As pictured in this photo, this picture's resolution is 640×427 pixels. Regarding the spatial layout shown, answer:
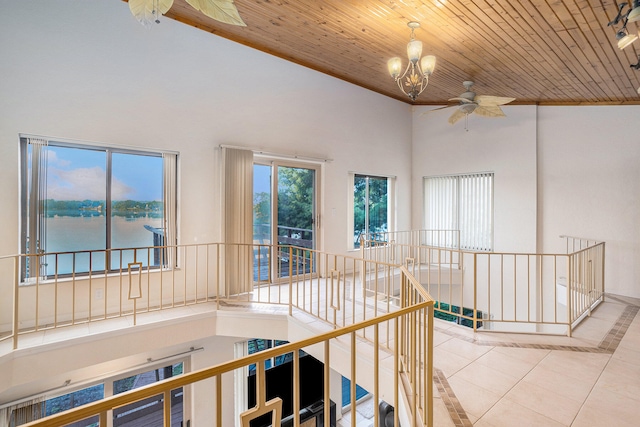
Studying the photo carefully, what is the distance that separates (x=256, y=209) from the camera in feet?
17.1

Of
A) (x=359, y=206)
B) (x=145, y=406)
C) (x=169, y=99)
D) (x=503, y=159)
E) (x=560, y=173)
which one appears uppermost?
(x=169, y=99)

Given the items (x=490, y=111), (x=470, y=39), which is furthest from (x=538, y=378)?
(x=490, y=111)

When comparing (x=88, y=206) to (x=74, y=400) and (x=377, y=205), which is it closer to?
(x=74, y=400)

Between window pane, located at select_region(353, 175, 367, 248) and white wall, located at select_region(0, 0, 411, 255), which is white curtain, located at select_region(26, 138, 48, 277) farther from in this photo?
window pane, located at select_region(353, 175, 367, 248)

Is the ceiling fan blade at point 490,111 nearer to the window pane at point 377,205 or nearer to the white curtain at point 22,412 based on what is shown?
the window pane at point 377,205

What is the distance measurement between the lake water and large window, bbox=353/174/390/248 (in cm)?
377

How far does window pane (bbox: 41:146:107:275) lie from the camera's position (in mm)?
3684

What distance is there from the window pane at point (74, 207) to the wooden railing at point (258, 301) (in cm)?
17

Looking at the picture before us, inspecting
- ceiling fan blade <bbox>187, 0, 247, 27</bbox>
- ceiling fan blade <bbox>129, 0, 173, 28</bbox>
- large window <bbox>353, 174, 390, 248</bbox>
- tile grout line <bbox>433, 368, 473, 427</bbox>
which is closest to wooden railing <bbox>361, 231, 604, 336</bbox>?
large window <bbox>353, 174, 390, 248</bbox>

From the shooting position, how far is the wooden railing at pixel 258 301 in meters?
1.57

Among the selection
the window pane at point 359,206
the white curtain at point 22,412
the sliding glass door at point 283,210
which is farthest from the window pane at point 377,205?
the white curtain at point 22,412

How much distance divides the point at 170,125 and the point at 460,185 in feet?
19.0

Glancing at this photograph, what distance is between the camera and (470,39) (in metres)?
3.78

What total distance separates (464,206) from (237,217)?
16.0ft
